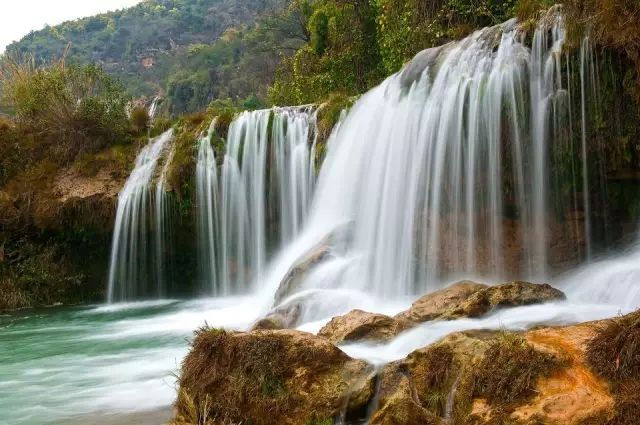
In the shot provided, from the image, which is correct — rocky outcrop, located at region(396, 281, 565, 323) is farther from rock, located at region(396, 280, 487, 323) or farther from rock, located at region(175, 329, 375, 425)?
rock, located at region(175, 329, 375, 425)

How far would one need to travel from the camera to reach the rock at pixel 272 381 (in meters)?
5.02

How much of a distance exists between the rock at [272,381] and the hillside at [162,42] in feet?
155

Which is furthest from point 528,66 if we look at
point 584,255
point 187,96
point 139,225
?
point 187,96

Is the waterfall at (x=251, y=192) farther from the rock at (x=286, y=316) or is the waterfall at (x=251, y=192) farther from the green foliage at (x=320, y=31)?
the green foliage at (x=320, y=31)

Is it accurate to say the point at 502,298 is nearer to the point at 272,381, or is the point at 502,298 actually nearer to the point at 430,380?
the point at 430,380

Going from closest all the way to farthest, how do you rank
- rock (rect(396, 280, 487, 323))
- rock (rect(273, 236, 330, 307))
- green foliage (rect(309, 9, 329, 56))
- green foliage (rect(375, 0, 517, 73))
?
1. rock (rect(396, 280, 487, 323))
2. rock (rect(273, 236, 330, 307))
3. green foliage (rect(375, 0, 517, 73))
4. green foliage (rect(309, 9, 329, 56))

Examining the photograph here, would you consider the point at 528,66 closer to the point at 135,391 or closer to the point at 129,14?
the point at 135,391

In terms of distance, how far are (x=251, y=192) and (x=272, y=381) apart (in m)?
10.5

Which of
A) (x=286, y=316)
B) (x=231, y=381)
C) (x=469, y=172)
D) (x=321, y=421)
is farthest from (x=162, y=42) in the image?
(x=321, y=421)

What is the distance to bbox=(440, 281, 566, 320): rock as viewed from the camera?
6.68 meters

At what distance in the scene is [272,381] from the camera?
5176 millimetres

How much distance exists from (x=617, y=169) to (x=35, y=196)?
1417 centimetres

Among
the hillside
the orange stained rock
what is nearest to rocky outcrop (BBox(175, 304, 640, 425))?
the orange stained rock

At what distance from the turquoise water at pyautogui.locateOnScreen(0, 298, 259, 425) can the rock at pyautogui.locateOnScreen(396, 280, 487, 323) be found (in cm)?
282
